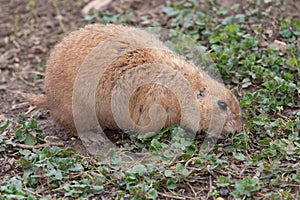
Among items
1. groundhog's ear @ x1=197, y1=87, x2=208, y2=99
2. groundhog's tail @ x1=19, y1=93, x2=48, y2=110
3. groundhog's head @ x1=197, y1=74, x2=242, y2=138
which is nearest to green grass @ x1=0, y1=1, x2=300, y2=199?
groundhog's head @ x1=197, y1=74, x2=242, y2=138

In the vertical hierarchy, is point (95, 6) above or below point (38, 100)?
above

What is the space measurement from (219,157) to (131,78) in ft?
3.73

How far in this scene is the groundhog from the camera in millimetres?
5309

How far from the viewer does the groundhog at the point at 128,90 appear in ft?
17.4

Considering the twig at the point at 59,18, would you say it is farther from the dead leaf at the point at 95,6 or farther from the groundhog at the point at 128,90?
the groundhog at the point at 128,90

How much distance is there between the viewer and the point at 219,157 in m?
5.04

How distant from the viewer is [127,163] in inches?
197

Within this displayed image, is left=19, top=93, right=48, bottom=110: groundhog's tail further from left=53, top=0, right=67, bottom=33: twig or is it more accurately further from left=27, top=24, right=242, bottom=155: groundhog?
left=53, top=0, right=67, bottom=33: twig

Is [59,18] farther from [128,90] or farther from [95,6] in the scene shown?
[128,90]

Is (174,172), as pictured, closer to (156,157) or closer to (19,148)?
(156,157)

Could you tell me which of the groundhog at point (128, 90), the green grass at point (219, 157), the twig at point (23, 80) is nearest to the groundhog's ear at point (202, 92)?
the groundhog at point (128, 90)

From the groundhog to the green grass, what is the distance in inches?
7.2

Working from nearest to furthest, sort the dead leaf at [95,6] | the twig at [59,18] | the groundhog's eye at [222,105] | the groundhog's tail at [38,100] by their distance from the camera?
the groundhog's eye at [222,105]
the groundhog's tail at [38,100]
the twig at [59,18]
the dead leaf at [95,6]

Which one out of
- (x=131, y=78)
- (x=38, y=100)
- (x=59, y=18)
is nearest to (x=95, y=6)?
(x=59, y=18)
